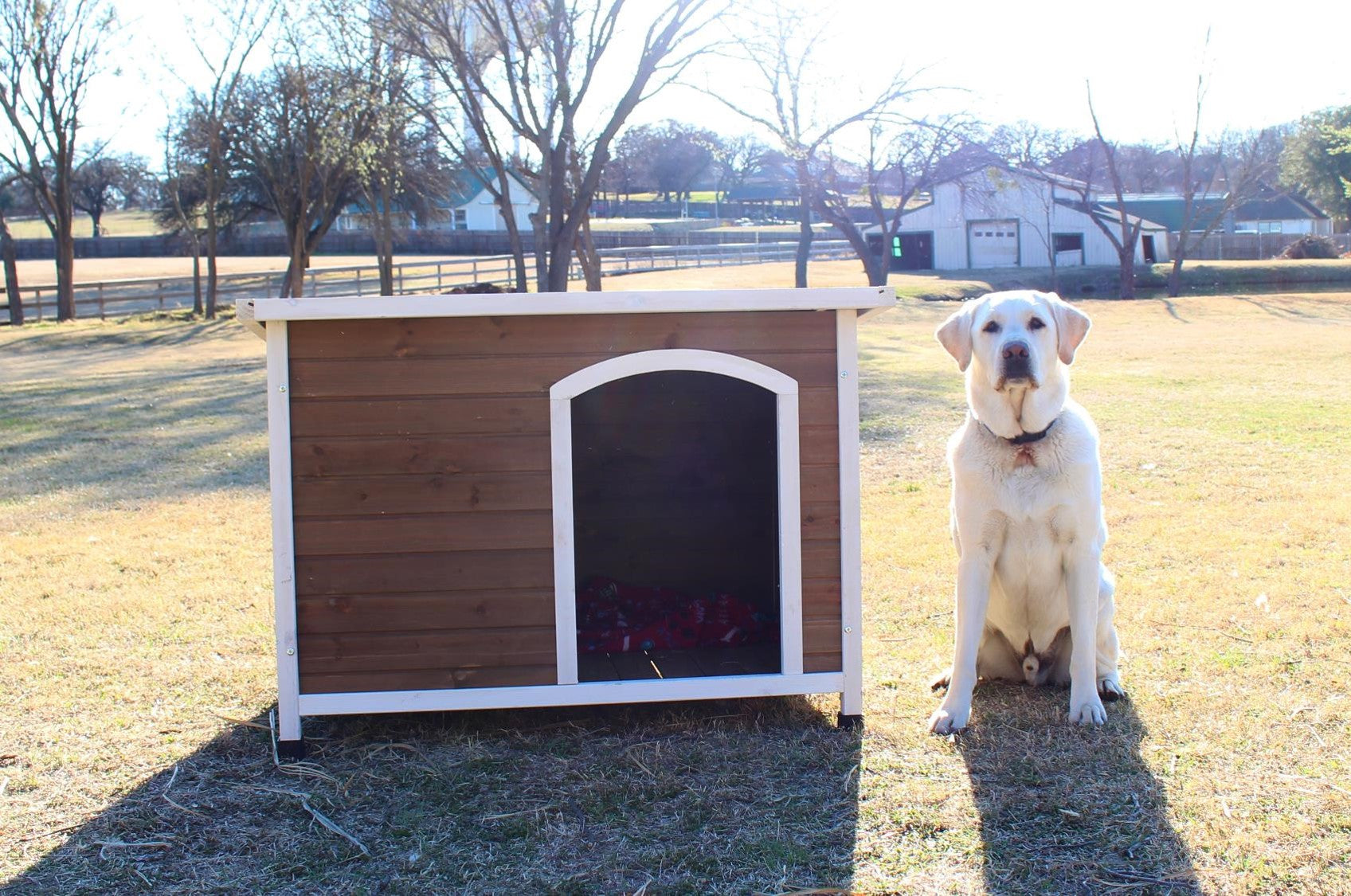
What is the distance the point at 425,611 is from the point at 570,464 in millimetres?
705

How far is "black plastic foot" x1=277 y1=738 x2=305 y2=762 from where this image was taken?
13.2ft

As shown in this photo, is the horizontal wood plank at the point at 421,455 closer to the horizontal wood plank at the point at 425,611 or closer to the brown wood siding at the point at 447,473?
the brown wood siding at the point at 447,473

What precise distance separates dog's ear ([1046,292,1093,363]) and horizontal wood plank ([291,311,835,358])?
0.79 meters

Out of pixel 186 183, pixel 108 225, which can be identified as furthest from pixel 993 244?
pixel 108 225

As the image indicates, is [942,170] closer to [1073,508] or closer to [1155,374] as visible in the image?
[1155,374]

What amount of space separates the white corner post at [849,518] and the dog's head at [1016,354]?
13.6 inches

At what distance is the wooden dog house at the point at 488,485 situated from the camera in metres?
3.96

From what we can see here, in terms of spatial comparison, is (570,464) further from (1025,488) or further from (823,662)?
(1025,488)

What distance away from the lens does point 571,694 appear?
407cm

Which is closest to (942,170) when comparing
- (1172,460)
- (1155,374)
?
(1155,374)

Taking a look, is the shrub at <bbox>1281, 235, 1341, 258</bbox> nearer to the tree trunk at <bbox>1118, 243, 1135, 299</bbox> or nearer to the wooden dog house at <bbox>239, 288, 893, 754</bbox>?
the tree trunk at <bbox>1118, 243, 1135, 299</bbox>

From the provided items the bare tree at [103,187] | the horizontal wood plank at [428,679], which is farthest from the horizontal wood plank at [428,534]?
the bare tree at [103,187]

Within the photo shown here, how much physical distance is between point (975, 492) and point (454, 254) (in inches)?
2209

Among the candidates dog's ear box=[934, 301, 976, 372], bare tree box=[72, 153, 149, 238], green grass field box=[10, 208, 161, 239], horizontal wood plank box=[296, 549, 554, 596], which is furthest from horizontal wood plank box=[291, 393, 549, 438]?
green grass field box=[10, 208, 161, 239]
